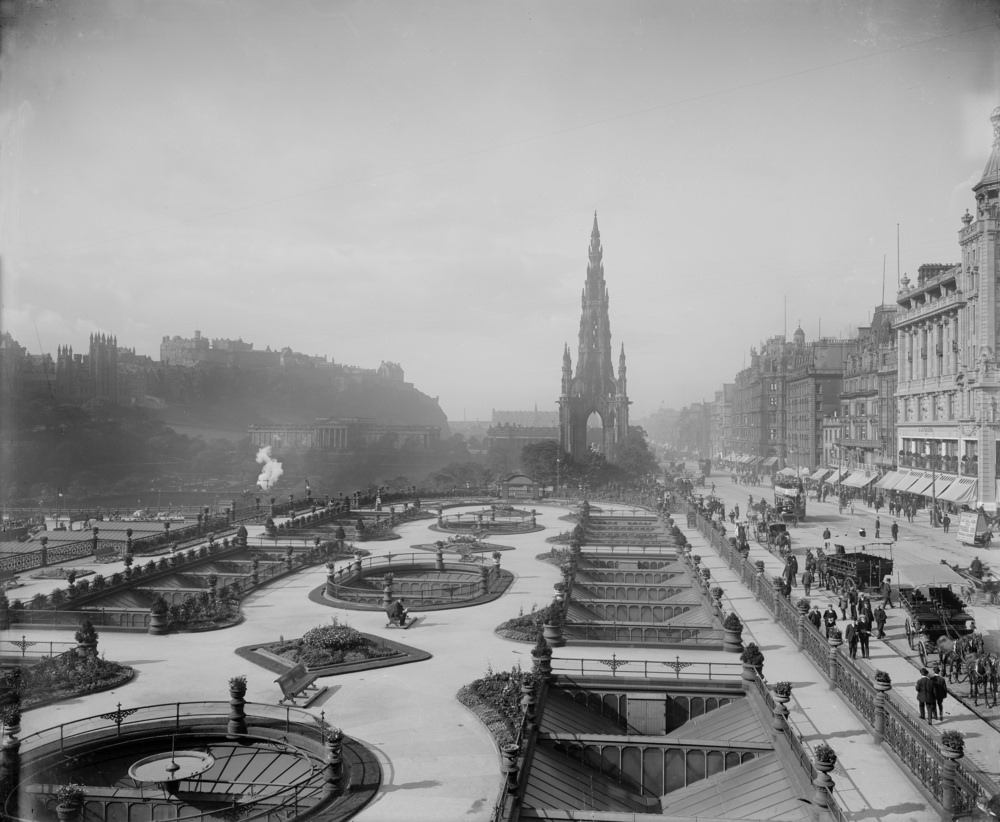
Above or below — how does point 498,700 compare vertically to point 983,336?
below

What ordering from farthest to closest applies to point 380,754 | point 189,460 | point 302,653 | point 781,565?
1. point 189,460
2. point 781,565
3. point 302,653
4. point 380,754

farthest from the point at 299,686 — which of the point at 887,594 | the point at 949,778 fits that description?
the point at 887,594

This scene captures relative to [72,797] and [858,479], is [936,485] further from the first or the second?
[72,797]

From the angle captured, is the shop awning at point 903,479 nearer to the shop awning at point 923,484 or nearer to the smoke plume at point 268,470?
the shop awning at point 923,484

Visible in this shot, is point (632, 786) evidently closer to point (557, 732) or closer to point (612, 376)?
point (557, 732)

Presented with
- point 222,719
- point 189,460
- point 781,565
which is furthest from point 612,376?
point 222,719
